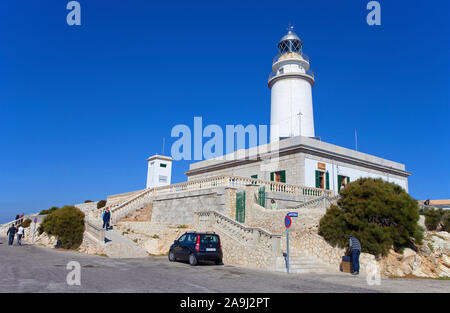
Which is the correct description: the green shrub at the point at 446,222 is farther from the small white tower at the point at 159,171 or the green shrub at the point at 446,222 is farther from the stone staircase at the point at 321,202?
the small white tower at the point at 159,171

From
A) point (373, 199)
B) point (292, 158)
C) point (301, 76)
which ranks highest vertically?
point (301, 76)

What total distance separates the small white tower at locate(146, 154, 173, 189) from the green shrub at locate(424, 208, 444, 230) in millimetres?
26897

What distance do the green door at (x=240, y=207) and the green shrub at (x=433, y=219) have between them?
17391mm

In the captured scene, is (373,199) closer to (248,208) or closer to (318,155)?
(248,208)

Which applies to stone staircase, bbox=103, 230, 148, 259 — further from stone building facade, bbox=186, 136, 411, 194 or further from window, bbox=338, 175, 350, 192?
window, bbox=338, 175, 350, 192

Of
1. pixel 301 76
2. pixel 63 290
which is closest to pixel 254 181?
pixel 63 290

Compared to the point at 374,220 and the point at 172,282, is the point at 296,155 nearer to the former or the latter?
the point at 374,220

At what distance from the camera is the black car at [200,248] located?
529 inches

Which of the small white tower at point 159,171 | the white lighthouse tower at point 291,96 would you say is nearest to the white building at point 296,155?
the white lighthouse tower at point 291,96

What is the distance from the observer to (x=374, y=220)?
1445 centimetres

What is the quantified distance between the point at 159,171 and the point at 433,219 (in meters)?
28.2

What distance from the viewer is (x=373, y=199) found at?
14500mm
